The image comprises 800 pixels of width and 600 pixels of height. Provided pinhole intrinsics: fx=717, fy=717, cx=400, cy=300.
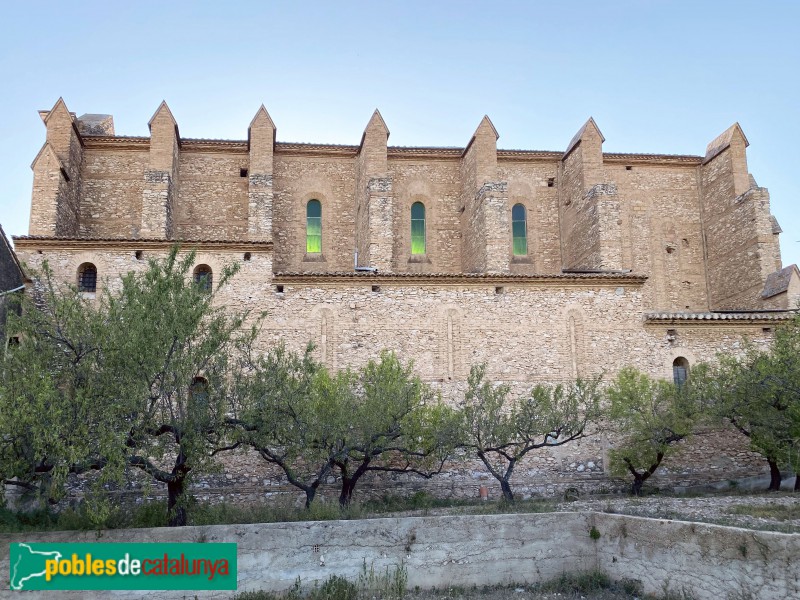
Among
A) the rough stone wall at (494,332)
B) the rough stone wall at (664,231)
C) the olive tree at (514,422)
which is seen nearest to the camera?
the olive tree at (514,422)

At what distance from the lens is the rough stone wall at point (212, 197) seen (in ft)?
71.7

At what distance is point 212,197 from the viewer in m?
22.2

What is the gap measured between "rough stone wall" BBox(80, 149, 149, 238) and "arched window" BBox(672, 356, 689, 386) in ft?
51.8

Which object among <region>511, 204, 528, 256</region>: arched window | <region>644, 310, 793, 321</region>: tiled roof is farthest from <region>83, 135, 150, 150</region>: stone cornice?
<region>644, 310, 793, 321</region>: tiled roof

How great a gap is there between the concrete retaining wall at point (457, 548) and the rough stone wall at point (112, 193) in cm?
1293

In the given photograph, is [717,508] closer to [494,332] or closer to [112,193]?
[494,332]

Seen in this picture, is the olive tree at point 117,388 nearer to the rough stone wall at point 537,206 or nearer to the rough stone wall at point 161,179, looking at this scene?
the rough stone wall at point 161,179

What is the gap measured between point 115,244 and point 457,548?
1207 cm

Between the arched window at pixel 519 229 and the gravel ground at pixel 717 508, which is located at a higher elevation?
the arched window at pixel 519 229

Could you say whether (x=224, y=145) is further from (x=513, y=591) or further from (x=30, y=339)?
(x=513, y=591)

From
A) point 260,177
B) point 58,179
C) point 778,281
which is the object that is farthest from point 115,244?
point 778,281

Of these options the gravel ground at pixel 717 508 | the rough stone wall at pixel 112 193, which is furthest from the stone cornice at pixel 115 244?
the gravel ground at pixel 717 508

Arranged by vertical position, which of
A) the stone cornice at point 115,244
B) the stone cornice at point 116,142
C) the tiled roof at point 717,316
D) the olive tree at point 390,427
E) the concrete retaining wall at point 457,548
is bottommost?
the concrete retaining wall at point 457,548

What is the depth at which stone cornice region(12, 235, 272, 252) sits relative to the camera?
18.0 meters
